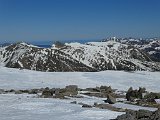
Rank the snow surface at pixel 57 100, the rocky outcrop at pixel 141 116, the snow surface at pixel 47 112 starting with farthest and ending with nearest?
1. the snow surface at pixel 57 100
2. the snow surface at pixel 47 112
3. the rocky outcrop at pixel 141 116

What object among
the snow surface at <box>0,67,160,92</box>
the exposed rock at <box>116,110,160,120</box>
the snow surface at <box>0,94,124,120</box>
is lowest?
the snow surface at <box>0,94,124,120</box>

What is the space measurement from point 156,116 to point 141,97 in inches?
911

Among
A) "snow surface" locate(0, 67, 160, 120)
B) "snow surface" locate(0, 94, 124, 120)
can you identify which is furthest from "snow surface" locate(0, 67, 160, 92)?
"snow surface" locate(0, 94, 124, 120)

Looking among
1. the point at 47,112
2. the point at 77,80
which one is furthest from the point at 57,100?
the point at 77,80

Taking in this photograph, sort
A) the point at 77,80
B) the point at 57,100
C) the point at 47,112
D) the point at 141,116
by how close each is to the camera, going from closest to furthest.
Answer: the point at 141,116
the point at 47,112
the point at 57,100
the point at 77,80

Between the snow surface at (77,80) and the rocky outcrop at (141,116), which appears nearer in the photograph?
the rocky outcrop at (141,116)

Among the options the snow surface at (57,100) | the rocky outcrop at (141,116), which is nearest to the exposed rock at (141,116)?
the rocky outcrop at (141,116)

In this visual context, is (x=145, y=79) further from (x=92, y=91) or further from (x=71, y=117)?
(x=71, y=117)

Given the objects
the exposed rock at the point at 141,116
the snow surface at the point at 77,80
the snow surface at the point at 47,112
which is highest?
the snow surface at the point at 77,80

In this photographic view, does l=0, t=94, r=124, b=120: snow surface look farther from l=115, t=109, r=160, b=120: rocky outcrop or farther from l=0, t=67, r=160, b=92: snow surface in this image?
l=0, t=67, r=160, b=92: snow surface

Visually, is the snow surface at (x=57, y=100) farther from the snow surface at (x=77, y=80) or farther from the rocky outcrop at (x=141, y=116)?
the rocky outcrop at (x=141, y=116)

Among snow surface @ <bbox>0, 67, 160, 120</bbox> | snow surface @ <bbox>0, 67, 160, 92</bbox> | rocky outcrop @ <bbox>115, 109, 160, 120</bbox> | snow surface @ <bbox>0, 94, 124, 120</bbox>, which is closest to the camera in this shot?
rocky outcrop @ <bbox>115, 109, 160, 120</bbox>

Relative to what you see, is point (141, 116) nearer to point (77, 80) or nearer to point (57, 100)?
point (57, 100)

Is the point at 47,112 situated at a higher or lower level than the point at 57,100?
lower
